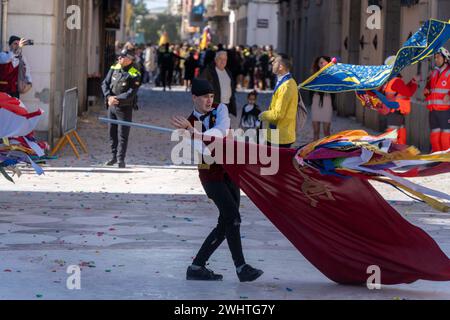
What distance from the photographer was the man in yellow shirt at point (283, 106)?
1372 cm

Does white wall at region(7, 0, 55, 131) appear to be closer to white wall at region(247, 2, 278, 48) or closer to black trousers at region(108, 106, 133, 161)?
black trousers at region(108, 106, 133, 161)

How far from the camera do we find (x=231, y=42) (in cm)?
9125

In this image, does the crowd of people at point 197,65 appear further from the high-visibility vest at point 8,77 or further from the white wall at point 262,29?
the high-visibility vest at point 8,77

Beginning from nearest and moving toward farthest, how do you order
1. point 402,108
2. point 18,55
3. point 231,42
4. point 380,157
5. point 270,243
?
point 380,157 < point 270,243 < point 18,55 < point 402,108 < point 231,42

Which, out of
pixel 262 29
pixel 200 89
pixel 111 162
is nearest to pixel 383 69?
pixel 200 89

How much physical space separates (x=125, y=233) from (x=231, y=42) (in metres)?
79.1

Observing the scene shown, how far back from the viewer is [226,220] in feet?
33.2

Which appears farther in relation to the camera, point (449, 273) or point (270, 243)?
point (270, 243)

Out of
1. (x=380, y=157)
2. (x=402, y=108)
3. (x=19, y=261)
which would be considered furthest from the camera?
(x=402, y=108)

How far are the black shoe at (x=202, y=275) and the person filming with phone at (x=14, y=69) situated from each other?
9703 mm

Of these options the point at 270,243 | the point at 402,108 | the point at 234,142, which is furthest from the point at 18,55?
the point at 234,142
